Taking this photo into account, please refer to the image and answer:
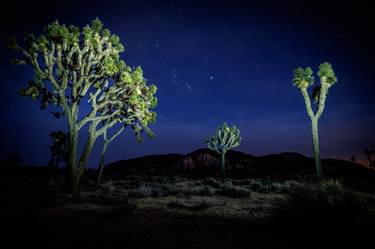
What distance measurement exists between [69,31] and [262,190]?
13.9 meters

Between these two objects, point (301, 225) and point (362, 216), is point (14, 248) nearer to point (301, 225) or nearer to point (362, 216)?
point (301, 225)

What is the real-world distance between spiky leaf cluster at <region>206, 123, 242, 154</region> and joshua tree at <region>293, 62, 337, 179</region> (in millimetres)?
11973

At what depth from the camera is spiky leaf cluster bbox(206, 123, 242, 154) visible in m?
27.0

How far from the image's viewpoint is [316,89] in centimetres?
1598

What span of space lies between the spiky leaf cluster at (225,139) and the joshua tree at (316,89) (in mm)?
11973

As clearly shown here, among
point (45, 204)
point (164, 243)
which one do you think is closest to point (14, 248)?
point (164, 243)

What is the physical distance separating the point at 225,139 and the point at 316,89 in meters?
12.8

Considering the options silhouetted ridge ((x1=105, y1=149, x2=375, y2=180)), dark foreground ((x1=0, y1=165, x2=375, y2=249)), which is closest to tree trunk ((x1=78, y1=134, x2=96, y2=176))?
dark foreground ((x1=0, y1=165, x2=375, y2=249))

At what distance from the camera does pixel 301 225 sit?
448 cm

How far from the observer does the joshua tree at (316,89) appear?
14594mm

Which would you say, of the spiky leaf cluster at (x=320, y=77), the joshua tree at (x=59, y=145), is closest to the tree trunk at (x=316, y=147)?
the spiky leaf cluster at (x=320, y=77)

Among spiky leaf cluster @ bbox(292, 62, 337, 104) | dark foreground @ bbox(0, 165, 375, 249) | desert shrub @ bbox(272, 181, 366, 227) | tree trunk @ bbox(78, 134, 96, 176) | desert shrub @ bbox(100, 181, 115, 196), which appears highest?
spiky leaf cluster @ bbox(292, 62, 337, 104)

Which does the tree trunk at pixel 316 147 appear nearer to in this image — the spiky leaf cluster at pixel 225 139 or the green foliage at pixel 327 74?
the green foliage at pixel 327 74

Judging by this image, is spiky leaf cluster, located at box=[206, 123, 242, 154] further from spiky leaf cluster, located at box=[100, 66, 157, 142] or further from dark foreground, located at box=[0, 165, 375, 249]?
dark foreground, located at box=[0, 165, 375, 249]
